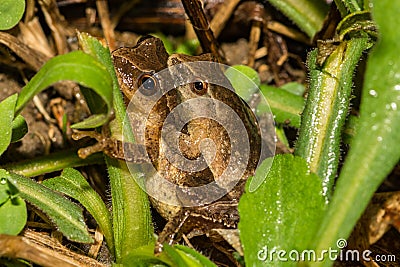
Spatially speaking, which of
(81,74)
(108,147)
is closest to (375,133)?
(81,74)

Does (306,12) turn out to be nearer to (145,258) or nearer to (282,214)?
(282,214)

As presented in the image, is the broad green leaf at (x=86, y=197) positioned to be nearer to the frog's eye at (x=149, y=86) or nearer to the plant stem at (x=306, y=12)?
the frog's eye at (x=149, y=86)

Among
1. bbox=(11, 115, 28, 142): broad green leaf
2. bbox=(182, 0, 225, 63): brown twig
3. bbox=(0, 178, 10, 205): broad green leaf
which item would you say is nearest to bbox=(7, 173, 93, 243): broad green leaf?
bbox=(0, 178, 10, 205): broad green leaf

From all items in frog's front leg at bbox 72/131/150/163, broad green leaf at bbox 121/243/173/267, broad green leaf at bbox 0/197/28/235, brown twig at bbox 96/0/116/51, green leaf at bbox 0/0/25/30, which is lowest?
broad green leaf at bbox 121/243/173/267

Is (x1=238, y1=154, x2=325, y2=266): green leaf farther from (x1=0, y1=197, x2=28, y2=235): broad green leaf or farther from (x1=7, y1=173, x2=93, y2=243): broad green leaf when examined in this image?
(x1=0, y1=197, x2=28, y2=235): broad green leaf

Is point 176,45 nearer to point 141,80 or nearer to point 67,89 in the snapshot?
point 67,89

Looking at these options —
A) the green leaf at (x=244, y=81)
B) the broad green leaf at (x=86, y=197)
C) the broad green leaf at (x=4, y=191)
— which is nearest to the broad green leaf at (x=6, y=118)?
the broad green leaf at (x=4, y=191)
